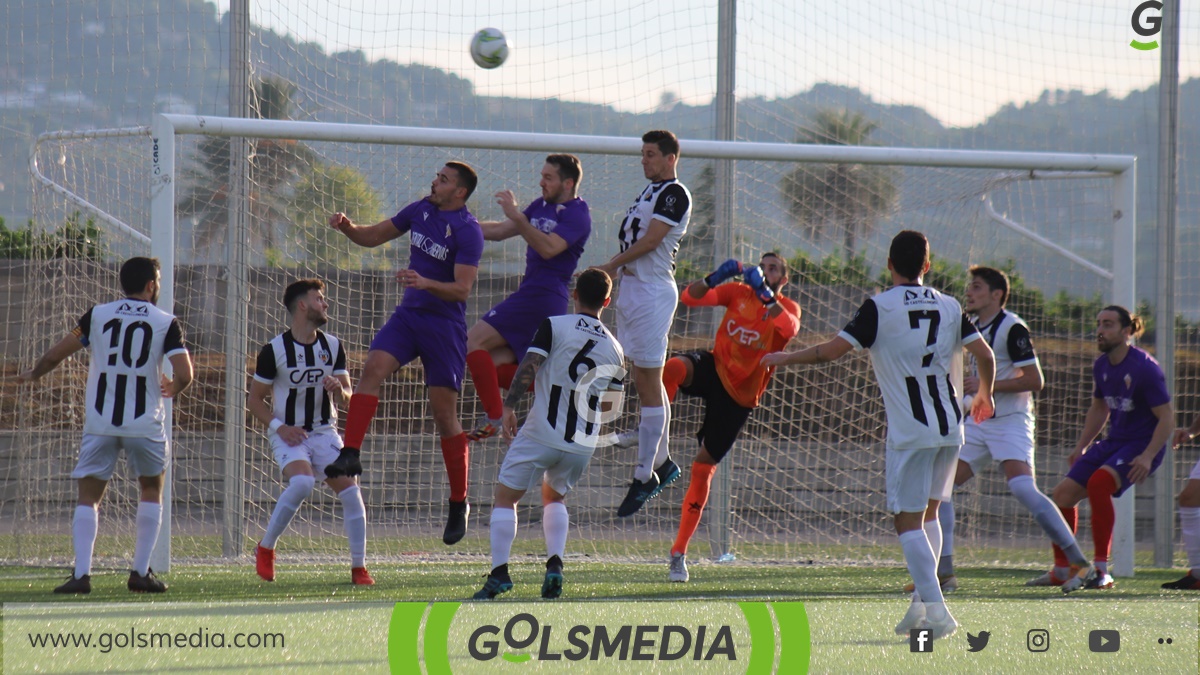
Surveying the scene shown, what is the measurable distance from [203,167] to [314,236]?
1089 millimetres

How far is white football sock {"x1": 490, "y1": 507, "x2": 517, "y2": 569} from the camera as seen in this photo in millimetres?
6027

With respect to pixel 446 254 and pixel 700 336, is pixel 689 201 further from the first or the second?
pixel 700 336

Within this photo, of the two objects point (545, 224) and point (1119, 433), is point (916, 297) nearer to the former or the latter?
point (545, 224)

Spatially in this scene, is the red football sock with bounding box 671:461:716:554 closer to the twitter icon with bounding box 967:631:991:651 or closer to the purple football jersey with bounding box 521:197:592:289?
the purple football jersey with bounding box 521:197:592:289

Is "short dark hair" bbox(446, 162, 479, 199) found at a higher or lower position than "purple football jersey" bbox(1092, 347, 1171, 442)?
higher

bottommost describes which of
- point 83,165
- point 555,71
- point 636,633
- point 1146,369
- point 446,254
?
point 636,633

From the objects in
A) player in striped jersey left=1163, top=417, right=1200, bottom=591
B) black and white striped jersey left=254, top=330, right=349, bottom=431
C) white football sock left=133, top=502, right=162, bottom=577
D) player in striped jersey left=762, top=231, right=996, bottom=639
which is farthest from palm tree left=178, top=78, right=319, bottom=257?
player in striped jersey left=1163, top=417, right=1200, bottom=591

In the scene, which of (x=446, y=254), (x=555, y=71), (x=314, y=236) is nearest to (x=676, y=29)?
(x=555, y=71)

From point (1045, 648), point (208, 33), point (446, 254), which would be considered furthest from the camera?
point (208, 33)

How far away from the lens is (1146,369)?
8164 millimetres

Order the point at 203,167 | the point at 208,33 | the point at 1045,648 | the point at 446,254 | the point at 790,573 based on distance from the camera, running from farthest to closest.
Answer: the point at 208,33
the point at 203,167
the point at 790,573
the point at 446,254
the point at 1045,648

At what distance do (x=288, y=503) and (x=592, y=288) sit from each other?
248 cm

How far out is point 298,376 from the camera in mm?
7090

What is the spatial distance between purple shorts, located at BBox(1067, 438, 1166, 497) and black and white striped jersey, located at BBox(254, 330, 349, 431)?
211 inches
